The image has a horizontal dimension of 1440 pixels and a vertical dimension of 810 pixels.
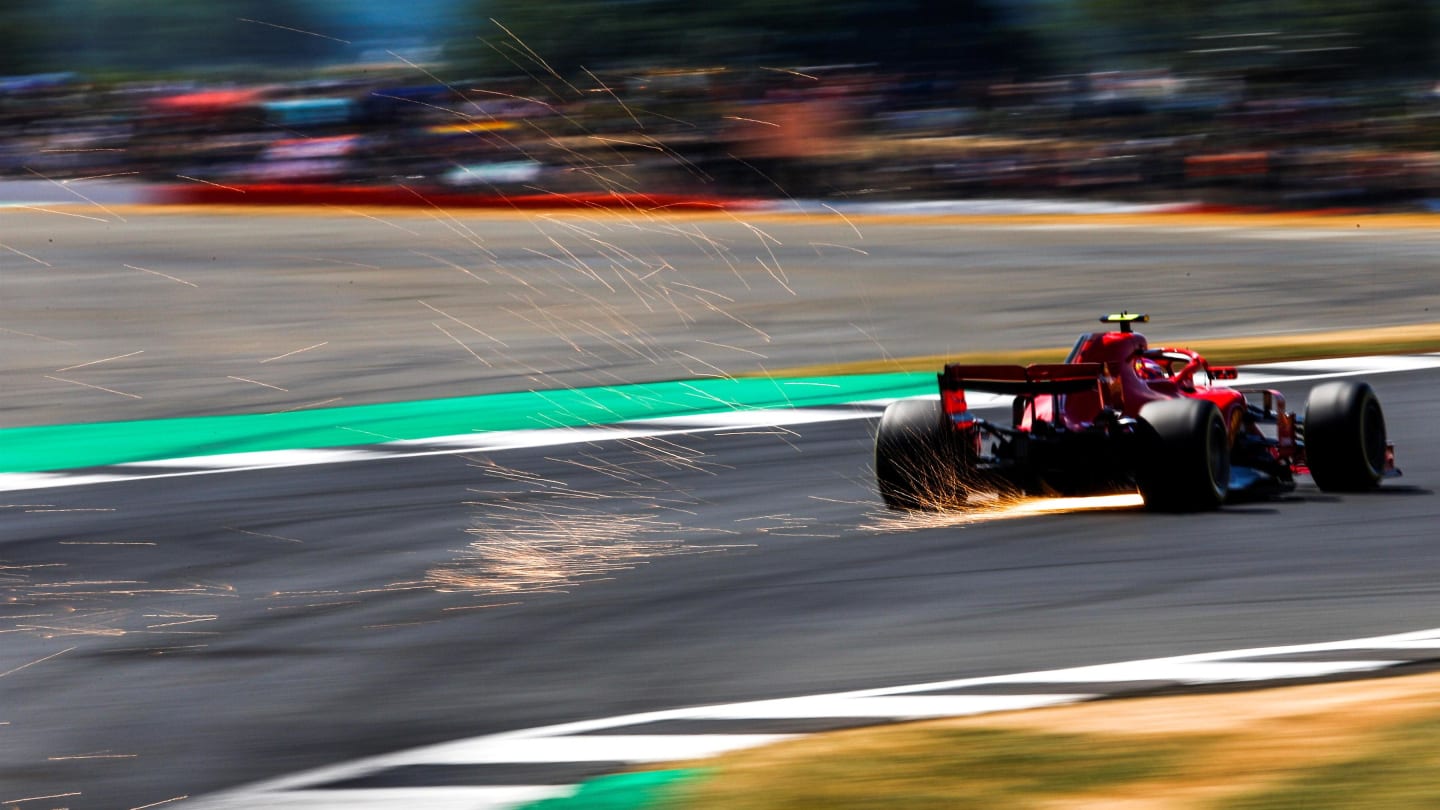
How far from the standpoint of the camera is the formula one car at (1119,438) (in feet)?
24.5

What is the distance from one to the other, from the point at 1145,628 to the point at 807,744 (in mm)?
1675

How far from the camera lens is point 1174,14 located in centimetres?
4459

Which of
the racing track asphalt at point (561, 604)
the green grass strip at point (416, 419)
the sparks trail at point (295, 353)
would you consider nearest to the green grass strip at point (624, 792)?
the racing track asphalt at point (561, 604)

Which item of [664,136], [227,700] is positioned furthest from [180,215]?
[227,700]

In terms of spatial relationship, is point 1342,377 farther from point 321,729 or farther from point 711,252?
point 711,252

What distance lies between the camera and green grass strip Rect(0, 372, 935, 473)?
11.1 meters

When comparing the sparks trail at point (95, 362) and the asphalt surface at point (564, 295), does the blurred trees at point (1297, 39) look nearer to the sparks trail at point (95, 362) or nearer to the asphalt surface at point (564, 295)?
the asphalt surface at point (564, 295)

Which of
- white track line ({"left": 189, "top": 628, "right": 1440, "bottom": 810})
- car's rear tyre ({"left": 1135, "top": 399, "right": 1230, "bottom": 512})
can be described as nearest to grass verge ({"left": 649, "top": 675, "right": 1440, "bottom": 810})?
white track line ({"left": 189, "top": 628, "right": 1440, "bottom": 810})

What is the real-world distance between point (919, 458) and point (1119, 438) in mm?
784

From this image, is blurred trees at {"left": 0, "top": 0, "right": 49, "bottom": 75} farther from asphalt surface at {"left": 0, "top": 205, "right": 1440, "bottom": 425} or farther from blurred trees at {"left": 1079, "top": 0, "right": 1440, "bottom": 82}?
blurred trees at {"left": 1079, "top": 0, "right": 1440, "bottom": 82}

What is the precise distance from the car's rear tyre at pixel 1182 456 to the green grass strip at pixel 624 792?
3.55 m

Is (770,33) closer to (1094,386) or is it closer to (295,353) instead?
(295,353)

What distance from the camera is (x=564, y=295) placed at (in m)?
22.4

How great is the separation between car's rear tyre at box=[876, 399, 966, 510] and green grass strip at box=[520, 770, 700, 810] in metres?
3.59
